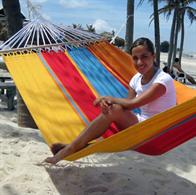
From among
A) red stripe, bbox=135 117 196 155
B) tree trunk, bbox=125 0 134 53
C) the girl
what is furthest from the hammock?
tree trunk, bbox=125 0 134 53

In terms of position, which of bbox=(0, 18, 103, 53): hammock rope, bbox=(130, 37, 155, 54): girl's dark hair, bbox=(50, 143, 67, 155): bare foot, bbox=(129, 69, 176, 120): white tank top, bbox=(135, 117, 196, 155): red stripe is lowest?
bbox=(50, 143, 67, 155): bare foot

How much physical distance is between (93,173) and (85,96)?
0.57 metres

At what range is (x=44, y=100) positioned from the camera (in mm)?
2568

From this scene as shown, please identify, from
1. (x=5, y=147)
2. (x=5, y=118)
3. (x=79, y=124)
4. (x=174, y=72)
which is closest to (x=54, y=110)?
(x=79, y=124)

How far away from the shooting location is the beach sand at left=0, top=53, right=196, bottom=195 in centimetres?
233

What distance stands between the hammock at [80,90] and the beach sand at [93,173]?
0.28m

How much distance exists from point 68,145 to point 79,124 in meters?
0.39

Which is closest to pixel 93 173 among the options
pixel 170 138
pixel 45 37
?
pixel 170 138

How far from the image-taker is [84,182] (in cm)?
242

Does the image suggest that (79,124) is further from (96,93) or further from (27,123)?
(27,123)

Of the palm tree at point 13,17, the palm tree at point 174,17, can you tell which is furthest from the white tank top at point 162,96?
the palm tree at point 174,17

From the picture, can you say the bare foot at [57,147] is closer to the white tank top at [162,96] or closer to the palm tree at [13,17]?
the white tank top at [162,96]

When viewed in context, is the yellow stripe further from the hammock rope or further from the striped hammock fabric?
the hammock rope

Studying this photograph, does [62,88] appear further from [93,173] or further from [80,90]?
[93,173]
